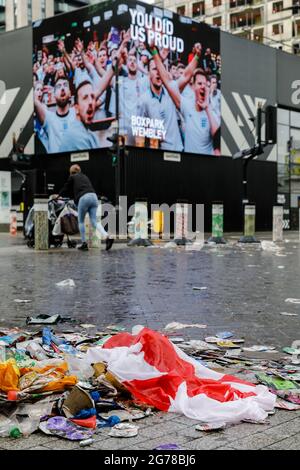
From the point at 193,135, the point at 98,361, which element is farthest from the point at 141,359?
the point at 193,135

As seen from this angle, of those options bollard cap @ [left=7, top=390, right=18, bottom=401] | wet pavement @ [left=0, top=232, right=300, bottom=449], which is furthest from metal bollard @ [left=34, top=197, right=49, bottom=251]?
bollard cap @ [left=7, top=390, right=18, bottom=401]

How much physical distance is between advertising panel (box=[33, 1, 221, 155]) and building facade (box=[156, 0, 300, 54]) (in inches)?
1771

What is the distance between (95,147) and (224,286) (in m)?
21.9

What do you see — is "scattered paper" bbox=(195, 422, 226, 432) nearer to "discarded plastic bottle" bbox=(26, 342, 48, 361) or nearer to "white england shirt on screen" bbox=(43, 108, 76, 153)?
"discarded plastic bottle" bbox=(26, 342, 48, 361)

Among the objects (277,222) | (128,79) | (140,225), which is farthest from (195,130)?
(140,225)

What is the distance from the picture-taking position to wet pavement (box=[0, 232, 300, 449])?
9.29 feet

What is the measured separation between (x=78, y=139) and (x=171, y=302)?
79.4 ft

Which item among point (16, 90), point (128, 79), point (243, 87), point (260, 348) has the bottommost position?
point (260, 348)

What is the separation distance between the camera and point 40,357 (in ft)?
13.3

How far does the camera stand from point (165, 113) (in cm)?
2992

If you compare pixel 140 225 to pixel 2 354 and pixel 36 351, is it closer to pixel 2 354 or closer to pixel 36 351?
pixel 36 351

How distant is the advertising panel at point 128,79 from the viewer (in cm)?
2855

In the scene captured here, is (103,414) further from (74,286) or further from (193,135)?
(193,135)

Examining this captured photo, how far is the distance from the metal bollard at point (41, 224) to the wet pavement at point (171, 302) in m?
2.05
